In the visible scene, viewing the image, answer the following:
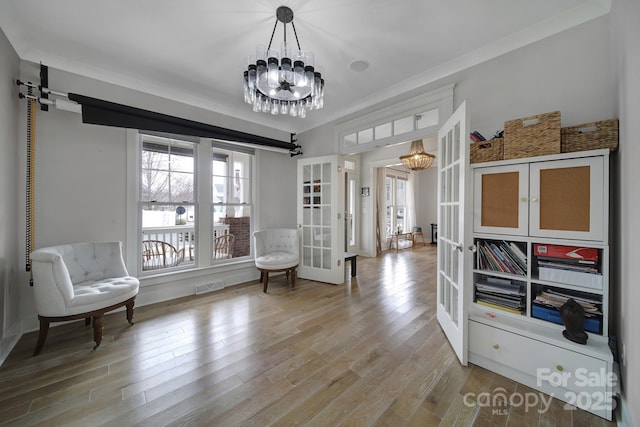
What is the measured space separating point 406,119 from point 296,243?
8.23ft

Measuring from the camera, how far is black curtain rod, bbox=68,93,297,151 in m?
2.44

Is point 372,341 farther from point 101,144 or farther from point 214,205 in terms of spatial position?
point 101,144

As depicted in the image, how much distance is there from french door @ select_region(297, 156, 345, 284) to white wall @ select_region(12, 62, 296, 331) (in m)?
1.87

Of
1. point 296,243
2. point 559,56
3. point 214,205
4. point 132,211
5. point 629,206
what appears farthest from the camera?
point 296,243

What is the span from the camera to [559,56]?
1911 millimetres

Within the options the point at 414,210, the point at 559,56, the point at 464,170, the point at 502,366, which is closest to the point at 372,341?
the point at 502,366

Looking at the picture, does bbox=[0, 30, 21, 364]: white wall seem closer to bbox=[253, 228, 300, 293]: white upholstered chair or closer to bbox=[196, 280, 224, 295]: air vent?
bbox=[196, 280, 224, 295]: air vent

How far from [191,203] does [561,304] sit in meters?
4.07

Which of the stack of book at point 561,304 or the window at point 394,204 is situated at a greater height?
the window at point 394,204

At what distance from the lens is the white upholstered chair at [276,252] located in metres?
3.54

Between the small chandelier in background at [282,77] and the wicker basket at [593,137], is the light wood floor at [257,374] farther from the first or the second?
the small chandelier in background at [282,77]

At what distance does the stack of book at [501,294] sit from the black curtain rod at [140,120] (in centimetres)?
354

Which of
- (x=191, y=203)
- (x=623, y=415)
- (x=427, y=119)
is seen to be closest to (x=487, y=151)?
(x=427, y=119)

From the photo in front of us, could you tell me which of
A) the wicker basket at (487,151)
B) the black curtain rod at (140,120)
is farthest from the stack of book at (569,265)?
the black curtain rod at (140,120)
